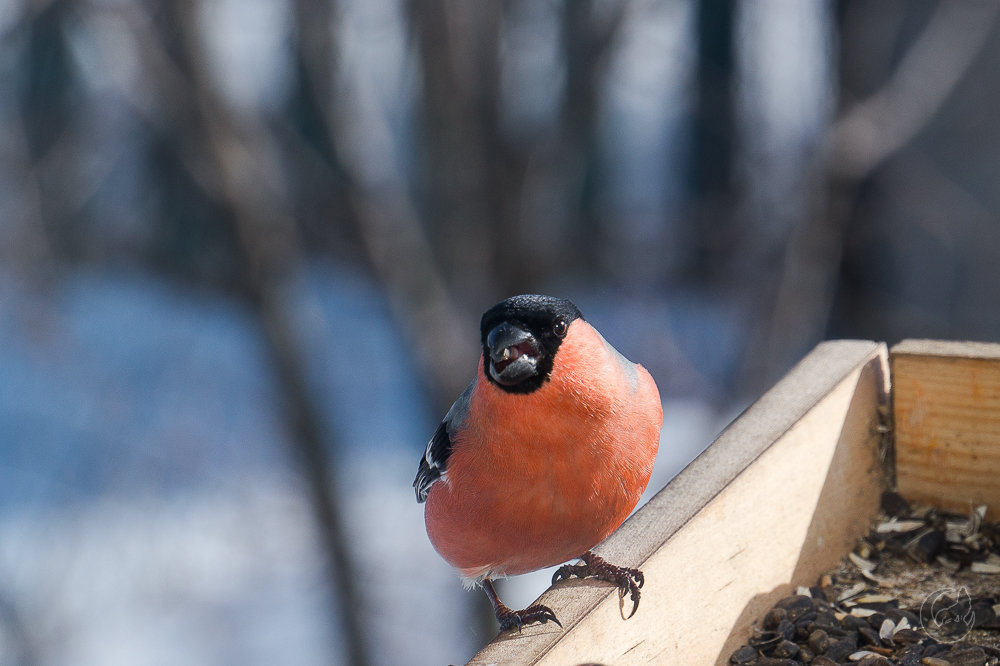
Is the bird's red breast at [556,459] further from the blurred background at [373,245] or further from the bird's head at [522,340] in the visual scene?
the blurred background at [373,245]

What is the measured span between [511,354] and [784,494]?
57cm

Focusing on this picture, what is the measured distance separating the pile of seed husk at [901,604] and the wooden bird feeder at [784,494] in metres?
0.03

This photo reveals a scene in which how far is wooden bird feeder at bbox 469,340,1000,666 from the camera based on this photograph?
1.36m

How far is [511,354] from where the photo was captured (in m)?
1.47

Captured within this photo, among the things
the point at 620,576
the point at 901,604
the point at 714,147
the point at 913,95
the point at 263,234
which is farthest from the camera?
the point at 714,147

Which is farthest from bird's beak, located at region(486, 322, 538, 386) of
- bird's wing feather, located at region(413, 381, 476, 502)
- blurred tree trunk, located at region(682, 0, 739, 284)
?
blurred tree trunk, located at region(682, 0, 739, 284)

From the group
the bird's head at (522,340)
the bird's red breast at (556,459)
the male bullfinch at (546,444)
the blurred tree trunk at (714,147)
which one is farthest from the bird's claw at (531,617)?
the blurred tree trunk at (714,147)

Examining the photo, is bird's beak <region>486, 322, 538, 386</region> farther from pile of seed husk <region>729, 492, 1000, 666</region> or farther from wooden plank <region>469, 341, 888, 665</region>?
pile of seed husk <region>729, 492, 1000, 666</region>

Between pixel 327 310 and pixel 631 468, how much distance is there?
5.07 metres

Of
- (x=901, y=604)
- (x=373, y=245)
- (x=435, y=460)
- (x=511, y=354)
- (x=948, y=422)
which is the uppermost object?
(x=373, y=245)

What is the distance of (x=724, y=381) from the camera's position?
4.72m

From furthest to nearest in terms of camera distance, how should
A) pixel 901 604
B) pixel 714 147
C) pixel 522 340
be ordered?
pixel 714 147 < pixel 901 604 < pixel 522 340

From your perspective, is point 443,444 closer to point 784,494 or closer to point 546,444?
point 546,444

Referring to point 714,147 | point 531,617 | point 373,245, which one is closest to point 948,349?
point 531,617
